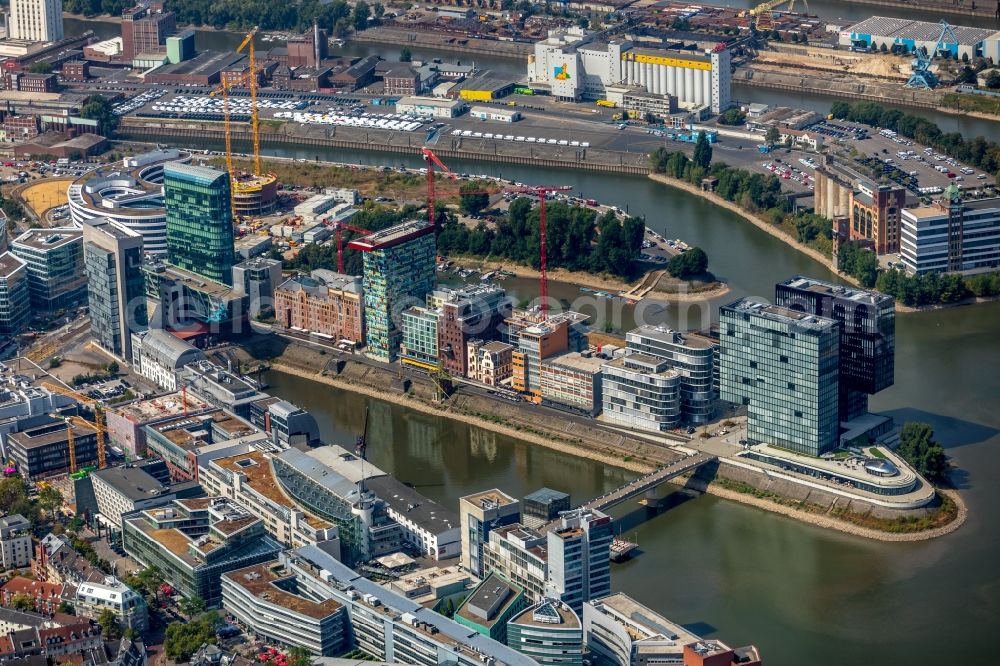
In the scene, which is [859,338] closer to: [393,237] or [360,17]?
[393,237]

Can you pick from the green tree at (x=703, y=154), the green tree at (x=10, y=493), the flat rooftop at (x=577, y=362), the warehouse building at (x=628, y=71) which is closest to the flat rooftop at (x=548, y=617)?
the flat rooftop at (x=577, y=362)

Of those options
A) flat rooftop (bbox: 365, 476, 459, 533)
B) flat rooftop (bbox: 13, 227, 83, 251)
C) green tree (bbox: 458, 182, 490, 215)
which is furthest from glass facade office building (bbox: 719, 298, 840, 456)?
flat rooftop (bbox: 13, 227, 83, 251)

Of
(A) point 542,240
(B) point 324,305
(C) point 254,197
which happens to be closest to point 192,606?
(B) point 324,305

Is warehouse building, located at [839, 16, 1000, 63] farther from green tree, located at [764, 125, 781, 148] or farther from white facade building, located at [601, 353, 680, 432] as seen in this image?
white facade building, located at [601, 353, 680, 432]

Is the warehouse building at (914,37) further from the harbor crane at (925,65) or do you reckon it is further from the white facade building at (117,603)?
the white facade building at (117,603)

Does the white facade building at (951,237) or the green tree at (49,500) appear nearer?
the green tree at (49,500)
